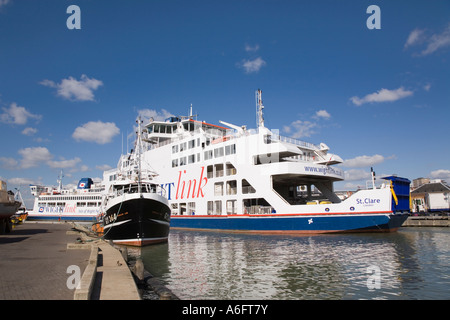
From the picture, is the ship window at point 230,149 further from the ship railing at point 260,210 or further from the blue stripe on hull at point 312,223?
the blue stripe on hull at point 312,223

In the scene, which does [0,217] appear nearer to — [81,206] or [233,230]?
[233,230]

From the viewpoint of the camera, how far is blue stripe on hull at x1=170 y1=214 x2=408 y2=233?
75.6ft

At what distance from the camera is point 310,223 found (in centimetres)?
2456

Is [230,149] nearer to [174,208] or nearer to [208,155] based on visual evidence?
[208,155]

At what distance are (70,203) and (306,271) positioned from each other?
6685 centimetres

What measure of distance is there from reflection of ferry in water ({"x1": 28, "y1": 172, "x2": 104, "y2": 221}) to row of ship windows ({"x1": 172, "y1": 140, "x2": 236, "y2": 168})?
33.0 m

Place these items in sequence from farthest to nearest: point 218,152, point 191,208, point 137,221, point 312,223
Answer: point 191,208
point 218,152
point 312,223
point 137,221

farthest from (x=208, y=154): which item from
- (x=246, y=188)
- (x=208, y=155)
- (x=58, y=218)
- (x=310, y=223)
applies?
(x=58, y=218)

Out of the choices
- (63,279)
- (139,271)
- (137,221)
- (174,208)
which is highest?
(174,208)

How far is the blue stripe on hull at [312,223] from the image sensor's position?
23.0 meters
